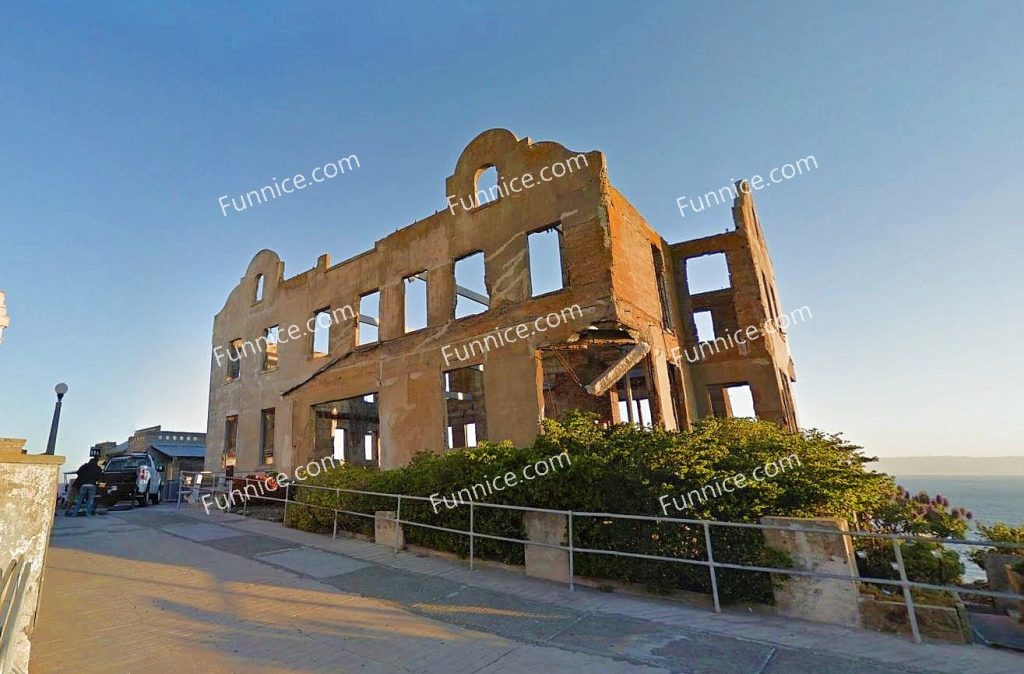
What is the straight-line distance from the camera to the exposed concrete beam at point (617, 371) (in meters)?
11.7

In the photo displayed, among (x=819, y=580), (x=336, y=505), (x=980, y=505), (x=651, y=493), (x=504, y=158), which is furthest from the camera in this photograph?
(x=980, y=505)

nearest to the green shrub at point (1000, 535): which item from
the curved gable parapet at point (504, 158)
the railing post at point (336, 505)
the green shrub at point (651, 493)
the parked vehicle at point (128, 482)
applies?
the green shrub at point (651, 493)

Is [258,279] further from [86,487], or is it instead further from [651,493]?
[651,493]

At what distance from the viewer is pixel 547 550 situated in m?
7.05

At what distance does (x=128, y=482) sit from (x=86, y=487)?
2.59 m

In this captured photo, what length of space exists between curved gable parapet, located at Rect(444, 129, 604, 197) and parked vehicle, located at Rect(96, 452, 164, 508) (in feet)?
45.8

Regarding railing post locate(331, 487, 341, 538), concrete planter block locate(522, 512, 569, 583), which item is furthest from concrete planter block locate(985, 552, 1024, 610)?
railing post locate(331, 487, 341, 538)

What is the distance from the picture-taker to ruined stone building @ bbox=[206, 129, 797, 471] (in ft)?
42.0

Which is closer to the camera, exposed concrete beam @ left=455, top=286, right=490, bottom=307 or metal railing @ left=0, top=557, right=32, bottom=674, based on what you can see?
metal railing @ left=0, top=557, right=32, bottom=674

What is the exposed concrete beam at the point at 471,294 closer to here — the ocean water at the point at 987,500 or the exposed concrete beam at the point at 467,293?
the exposed concrete beam at the point at 467,293

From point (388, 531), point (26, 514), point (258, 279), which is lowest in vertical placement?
point (388, 531)

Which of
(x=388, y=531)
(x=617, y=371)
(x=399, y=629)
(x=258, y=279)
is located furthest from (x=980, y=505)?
(x=258, y=279)

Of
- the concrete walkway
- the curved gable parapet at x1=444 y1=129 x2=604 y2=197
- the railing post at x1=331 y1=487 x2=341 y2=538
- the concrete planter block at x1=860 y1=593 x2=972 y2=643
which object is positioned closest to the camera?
the concrete walkway

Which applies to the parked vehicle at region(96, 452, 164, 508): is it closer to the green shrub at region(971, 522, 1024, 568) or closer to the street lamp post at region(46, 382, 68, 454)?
the street lamp post at region(46, 382, 68, 454)
